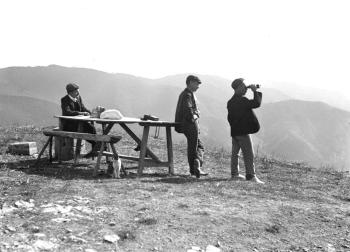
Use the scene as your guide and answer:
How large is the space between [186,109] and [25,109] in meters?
146

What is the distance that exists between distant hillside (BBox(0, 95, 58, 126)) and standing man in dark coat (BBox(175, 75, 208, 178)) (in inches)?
4949

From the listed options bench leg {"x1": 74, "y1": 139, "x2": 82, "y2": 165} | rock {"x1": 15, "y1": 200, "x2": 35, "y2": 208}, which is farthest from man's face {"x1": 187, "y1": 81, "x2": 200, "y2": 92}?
rock {"x1": 15, "y1": 200, "x2": 35, "y2": 208}

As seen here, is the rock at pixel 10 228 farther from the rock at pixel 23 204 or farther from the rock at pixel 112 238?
the rock at pixel 112 238

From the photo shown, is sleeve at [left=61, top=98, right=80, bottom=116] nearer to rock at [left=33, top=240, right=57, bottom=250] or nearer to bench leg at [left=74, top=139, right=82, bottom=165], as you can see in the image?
A: bench leg at [left=74, top=139, right=82, bottom=165]

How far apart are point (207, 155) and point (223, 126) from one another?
159 metres

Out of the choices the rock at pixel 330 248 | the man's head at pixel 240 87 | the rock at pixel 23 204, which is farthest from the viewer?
the man's head at pixel 240 87

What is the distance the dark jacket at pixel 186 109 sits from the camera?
9.88m

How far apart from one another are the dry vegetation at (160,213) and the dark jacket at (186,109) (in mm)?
1332

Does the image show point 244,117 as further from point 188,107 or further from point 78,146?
point 78,146

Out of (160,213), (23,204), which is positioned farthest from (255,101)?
(23,204)

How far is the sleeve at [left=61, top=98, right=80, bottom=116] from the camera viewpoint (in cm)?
1089

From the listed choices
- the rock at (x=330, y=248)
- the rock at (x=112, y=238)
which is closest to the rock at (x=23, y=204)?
the rock at (x=112, y=238)

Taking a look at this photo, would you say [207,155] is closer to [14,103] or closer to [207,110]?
[14,103]

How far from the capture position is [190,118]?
9.89 metres
